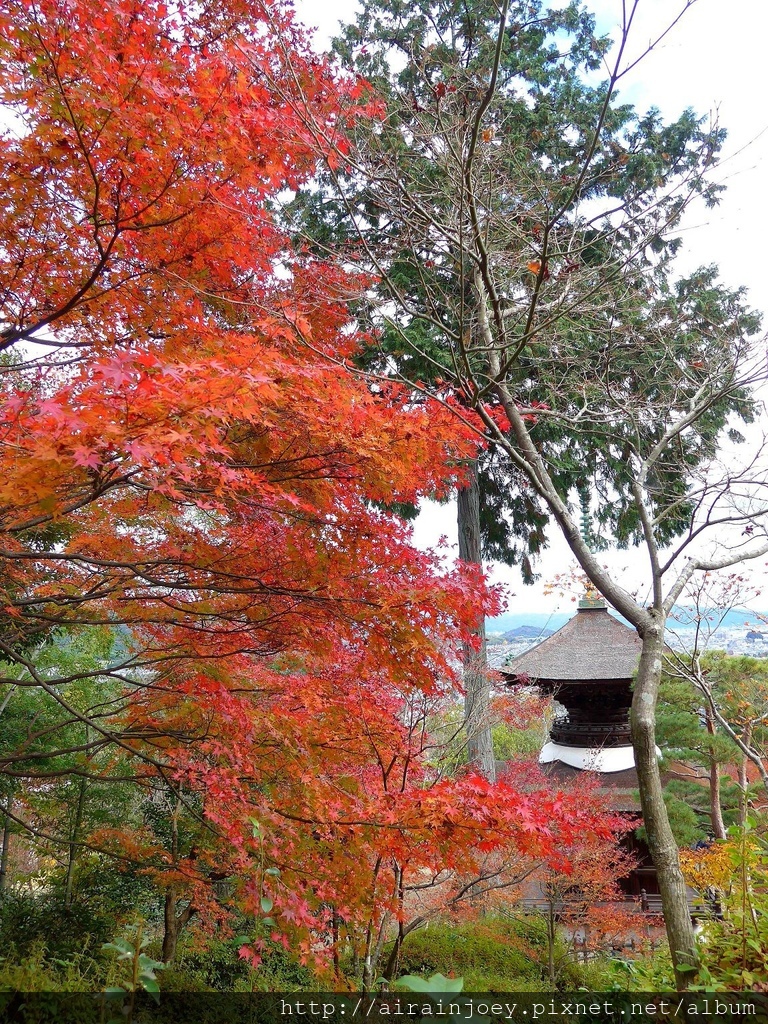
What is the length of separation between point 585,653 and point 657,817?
846cm

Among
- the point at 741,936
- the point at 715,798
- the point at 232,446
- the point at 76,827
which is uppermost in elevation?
the point at 232,446

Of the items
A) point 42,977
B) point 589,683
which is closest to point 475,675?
point 589,683

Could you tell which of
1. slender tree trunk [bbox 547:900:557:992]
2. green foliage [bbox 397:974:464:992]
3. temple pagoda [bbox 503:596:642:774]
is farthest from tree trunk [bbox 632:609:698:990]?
temple pagoda [bbox 503:596:642:774]

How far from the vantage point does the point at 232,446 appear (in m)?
2.98

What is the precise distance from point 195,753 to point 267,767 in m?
0.66

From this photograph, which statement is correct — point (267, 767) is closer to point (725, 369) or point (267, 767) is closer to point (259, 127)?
point (259, 127)

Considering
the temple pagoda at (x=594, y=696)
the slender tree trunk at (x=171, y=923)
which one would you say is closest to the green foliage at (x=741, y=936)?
the slender tree trunk at (x=171, y=923)

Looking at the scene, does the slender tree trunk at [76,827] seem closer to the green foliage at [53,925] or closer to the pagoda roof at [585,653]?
the green foliage at [53,925]

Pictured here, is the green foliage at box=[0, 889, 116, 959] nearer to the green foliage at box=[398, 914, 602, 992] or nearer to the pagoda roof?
the green foliage at box=[398, 914, 602, 992]

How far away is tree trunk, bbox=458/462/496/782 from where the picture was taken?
8188 millimetres

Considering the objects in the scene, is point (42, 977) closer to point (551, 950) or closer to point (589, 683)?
point (551, 950)

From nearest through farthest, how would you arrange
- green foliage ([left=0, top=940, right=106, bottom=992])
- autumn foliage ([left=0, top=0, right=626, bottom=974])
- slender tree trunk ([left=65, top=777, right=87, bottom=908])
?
autumn foliage ([left=0, top=0, right=626, bottom=974])
green foliage ([left=0, top=940, right=106, bottom=992])
slender tree trunk ([left=65, top=777, right=87, bottom=908])

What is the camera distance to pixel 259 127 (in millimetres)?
3541

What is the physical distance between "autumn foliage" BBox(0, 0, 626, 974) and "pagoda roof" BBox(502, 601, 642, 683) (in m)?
6.96
